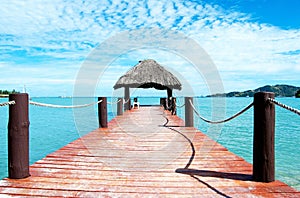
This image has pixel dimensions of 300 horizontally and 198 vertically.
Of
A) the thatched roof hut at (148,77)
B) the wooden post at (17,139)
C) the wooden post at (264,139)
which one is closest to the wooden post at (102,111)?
the wooden post at (17,139)

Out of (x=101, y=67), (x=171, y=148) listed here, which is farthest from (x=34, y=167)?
(x=101, y=67)

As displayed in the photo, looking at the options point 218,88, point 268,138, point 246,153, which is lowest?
point 246,153

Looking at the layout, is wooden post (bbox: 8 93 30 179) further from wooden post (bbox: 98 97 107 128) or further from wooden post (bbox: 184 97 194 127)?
wooden post (bbox: 184 97 194 127)

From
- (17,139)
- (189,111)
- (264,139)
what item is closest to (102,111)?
(189,111)

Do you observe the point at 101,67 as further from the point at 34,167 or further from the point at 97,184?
the point at 97,184

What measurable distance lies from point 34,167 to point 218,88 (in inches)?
236

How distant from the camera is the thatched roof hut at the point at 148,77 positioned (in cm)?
1658

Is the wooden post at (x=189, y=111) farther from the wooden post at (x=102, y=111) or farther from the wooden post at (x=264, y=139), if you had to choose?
the wooden post at (x=264, y=139)

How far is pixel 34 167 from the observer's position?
10.5ft

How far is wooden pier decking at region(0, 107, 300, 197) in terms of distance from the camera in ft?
8.04

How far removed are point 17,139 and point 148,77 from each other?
14.4m

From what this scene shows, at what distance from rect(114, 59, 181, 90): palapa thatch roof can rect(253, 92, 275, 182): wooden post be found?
13810mm

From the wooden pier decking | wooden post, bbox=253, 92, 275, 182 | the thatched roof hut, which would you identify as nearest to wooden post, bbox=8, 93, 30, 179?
the wooden pier decking

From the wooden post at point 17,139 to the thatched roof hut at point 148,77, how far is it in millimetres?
13586
